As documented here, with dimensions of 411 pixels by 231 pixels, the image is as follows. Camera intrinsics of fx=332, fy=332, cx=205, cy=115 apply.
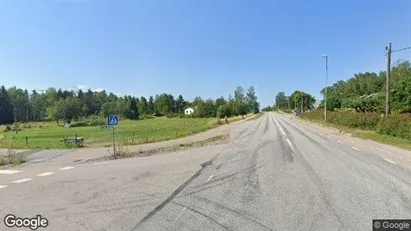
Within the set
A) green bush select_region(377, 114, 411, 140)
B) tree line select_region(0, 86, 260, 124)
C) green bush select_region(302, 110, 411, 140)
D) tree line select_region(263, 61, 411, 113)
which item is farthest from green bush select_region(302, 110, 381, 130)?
tree line select_region(0, 86, 260, 124)

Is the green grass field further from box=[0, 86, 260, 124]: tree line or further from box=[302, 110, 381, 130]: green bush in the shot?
box=[0, 86, 260, 124]: tree line

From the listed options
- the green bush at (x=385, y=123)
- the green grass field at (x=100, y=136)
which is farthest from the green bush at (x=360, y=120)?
the green grass field at (x=100, y=136)

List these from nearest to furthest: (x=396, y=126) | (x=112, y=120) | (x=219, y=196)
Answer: (x=219, y=196) → (x=112, y=120) → (x=396, y=126)

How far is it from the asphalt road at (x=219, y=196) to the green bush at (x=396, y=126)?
12.4 metres

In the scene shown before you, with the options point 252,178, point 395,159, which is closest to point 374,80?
point 395,159

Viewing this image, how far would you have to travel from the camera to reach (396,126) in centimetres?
2614

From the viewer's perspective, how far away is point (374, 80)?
109 m

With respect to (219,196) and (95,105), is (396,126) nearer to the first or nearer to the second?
(219,196)

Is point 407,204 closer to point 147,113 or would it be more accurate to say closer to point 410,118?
point 410,118

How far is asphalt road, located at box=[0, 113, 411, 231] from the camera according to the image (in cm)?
636

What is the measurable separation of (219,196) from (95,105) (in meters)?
165

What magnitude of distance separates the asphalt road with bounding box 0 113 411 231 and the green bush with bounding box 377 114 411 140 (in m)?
12.4

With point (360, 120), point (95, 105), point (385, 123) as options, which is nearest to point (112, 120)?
point (385, 123)

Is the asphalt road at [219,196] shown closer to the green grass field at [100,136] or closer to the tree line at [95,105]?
the green grass field at [100,136]
